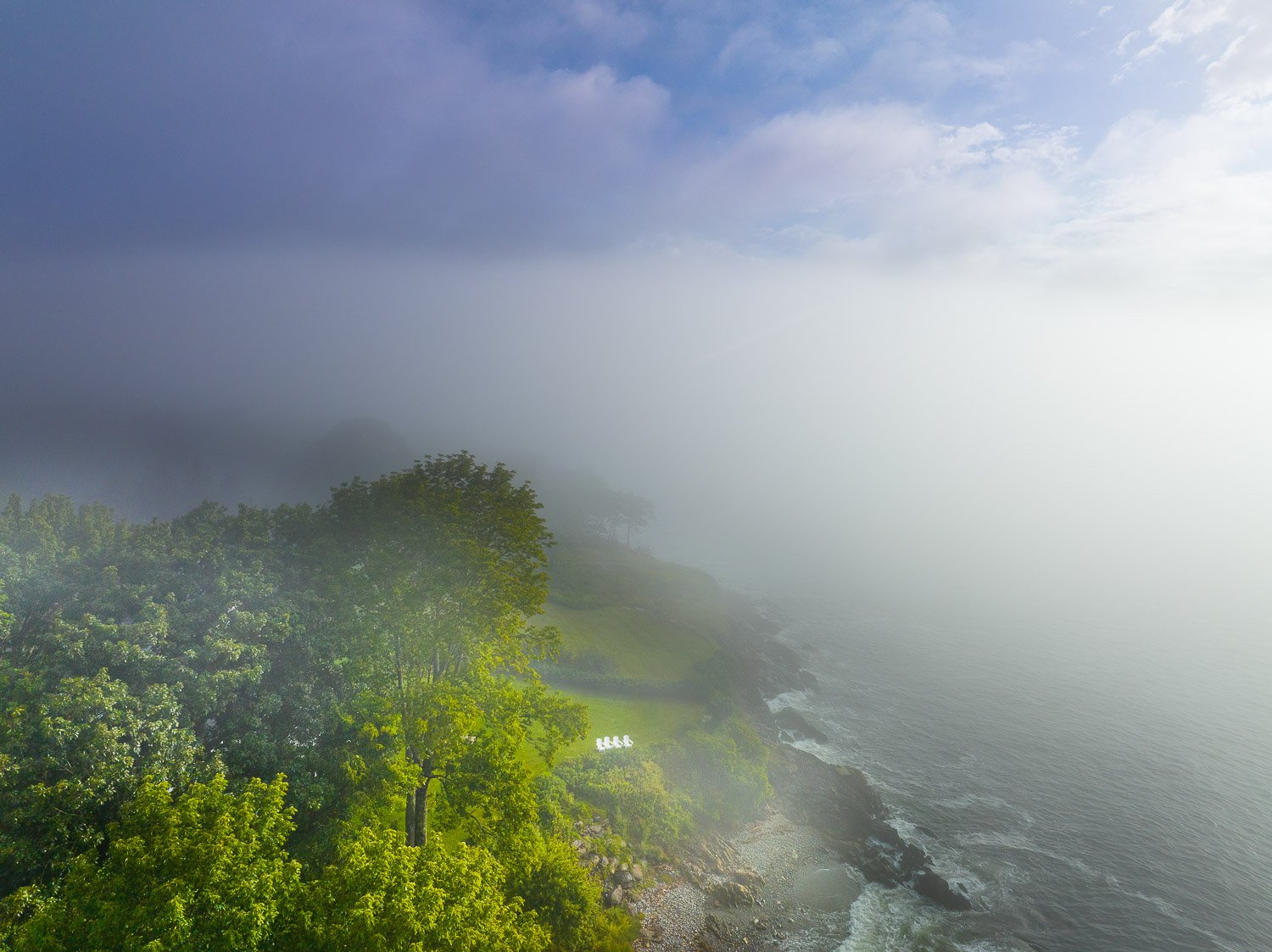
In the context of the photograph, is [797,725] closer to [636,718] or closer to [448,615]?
[636,718]

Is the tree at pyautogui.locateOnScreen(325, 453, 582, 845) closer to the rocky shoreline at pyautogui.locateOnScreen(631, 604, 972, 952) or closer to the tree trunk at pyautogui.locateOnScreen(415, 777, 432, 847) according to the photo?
the tree trunk at pyautogui.locateOnScreen(415, 777, 432, 847)

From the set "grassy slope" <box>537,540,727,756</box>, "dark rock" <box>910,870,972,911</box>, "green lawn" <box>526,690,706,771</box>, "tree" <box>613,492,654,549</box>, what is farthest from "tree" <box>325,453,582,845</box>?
"tree" <box>613,492,654,549</box>

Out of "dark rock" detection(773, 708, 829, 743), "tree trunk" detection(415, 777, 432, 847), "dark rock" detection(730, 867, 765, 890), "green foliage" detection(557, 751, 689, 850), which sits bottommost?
"dark rock" detection(773, 708, 829, 743)

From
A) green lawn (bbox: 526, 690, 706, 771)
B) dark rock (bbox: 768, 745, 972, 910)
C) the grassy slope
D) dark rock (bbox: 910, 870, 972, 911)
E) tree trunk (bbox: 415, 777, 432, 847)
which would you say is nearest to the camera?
tree trunk (bbox: 415, 777, 432, 847)

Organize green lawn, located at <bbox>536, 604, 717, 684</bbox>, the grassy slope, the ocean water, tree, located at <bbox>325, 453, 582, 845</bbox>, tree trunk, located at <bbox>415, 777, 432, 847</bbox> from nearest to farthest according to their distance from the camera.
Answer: tree, located at <bbox>325, 453, 582, 845</bbox>, tree trunk, located at <bbox>415, 777, 432, 847</bbox>, the ocean water, the grassy slope, green lawn, located at <bbox>536, 604, 717, 684</bbox>

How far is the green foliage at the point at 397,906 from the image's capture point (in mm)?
16719

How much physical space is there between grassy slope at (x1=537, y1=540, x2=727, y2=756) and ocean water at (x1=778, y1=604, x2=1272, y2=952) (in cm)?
1928

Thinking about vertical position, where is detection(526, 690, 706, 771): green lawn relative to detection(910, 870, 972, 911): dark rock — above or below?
above

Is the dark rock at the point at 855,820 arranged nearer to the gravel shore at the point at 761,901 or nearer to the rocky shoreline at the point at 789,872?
the rocky shoreline at the point at 789,872

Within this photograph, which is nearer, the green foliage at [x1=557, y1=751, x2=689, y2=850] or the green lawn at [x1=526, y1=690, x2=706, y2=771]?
the green foliage at [x1=557, y1=751, x2=689, y2=850]

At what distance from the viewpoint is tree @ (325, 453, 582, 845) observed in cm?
2773

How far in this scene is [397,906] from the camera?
55.6ft

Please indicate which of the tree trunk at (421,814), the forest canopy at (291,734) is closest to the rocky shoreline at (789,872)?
the forest canopy at (291,734)

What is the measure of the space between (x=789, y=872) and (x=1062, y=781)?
4247 cm
